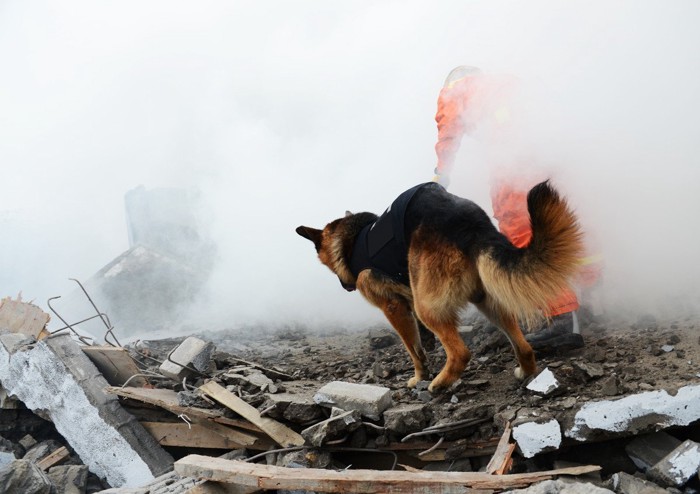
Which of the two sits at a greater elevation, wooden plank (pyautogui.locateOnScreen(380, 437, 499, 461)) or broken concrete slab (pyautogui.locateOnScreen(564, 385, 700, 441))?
broken concrete slab (pyautogui.locateOnScreen(564, 385, 700, 441))

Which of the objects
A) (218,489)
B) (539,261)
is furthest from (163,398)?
(539,261)

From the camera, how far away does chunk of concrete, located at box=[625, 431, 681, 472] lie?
2.23 metres

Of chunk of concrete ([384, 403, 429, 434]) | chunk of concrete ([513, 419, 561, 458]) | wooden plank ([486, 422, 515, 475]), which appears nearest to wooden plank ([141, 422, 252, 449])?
chunk of concrete ([384, 403, 429, 434])

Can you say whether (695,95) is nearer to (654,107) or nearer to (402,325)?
(654,107)

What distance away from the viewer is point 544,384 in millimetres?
2621

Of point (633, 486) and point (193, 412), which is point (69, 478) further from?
point (633, 486)

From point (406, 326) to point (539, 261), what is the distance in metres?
1.14

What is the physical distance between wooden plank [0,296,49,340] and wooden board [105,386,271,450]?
0.98m

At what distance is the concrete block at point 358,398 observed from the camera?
286cm

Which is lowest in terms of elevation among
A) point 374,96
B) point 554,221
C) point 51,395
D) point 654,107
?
point 51,395

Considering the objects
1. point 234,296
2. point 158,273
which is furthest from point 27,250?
point 234,296

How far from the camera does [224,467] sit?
2551mm

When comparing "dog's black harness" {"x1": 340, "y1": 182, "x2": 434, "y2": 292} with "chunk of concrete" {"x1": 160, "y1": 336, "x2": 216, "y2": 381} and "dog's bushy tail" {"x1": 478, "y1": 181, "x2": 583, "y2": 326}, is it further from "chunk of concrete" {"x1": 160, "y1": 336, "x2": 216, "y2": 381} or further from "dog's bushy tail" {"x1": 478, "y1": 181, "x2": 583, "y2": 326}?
"chunk of concrete" {"x1": 160, "y1": 336, "x2": 216, "y2": 381}

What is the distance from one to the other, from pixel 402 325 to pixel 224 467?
1.39m
